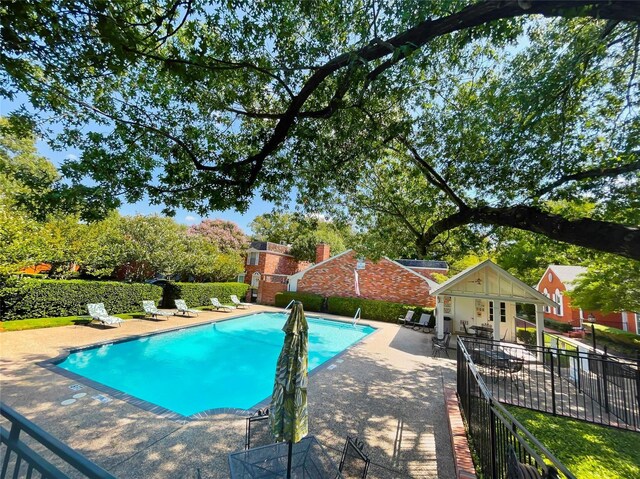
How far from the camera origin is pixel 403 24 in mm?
3969

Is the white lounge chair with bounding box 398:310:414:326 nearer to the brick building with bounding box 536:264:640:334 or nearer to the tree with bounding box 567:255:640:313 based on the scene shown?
the tree with bounding box 567:255:640:313

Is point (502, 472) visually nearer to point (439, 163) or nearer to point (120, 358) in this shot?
point (439, 163)

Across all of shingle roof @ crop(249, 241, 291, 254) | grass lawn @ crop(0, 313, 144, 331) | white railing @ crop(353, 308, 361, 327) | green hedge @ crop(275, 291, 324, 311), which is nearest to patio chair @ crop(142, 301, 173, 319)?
grass lawn @ crop(0, 313, 144, 331)

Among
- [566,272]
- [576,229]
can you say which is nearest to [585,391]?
[576,229]

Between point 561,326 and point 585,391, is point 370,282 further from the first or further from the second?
point 585,391

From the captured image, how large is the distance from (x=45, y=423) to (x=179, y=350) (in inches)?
287

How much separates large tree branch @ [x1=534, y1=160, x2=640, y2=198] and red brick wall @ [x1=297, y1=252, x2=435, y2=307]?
14753 millimetres

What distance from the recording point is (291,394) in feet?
10.8

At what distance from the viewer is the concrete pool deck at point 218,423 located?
4.14 m

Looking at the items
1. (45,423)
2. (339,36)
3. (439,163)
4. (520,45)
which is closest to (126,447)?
(45,423)

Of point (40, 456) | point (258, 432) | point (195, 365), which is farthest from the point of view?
point (195, 365)

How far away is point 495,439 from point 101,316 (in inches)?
596

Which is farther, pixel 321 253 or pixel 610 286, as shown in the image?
pixel 321 253

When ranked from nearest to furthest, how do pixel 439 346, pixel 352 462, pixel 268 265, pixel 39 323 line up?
pixel 352 462
pixel 39 323
pixel 439 346
pixel 268 265
